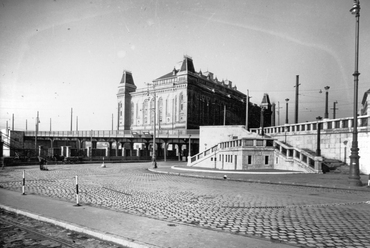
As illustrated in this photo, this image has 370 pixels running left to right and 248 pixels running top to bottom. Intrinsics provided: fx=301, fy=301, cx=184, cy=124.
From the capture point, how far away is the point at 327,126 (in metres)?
28.3

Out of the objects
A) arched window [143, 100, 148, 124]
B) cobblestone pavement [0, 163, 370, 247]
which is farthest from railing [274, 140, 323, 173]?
arched window [143, 100, 148, 124]

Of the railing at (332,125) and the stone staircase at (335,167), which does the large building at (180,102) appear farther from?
the stone staircase at (335,167)

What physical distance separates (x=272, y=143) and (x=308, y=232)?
21279mm

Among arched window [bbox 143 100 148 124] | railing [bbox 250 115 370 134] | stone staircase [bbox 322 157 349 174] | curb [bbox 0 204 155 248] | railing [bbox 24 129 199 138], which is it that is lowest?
stone staircase [bbox 322 157 349 174]

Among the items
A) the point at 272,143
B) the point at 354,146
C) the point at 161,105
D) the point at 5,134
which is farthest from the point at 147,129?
the point at 354,146

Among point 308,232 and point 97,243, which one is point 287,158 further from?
point 97,243

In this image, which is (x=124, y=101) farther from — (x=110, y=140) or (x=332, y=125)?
(x=332, y=125)

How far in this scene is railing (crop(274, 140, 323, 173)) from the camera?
2364cm

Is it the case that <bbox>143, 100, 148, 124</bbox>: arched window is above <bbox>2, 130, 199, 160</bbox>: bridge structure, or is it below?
above

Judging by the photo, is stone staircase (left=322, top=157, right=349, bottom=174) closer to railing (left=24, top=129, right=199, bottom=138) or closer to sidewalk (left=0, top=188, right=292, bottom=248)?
sidewalk (left=0, top=188, right=292, bottom=248)

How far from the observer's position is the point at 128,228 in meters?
7.02

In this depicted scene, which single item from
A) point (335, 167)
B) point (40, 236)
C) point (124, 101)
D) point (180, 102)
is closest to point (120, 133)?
point (180, 102)

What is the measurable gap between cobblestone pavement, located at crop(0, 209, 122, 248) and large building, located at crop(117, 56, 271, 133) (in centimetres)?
6502

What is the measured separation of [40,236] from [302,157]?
2283 centimetres
